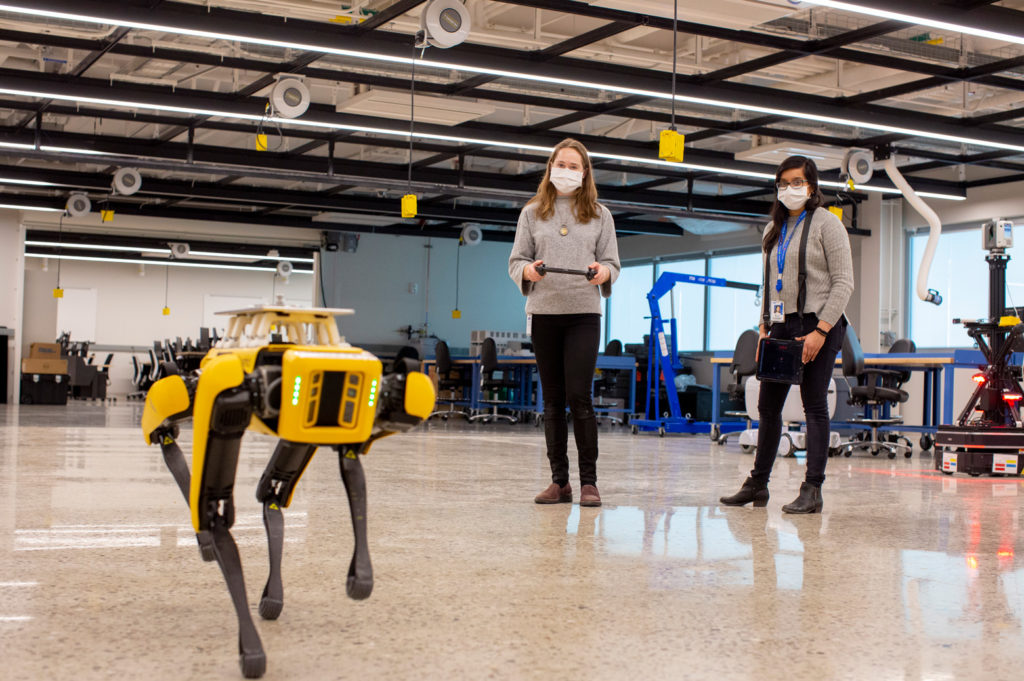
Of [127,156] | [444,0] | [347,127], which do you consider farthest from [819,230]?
[127,156]

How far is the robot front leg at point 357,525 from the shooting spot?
1.52 meters

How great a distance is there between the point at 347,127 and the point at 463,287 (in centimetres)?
879

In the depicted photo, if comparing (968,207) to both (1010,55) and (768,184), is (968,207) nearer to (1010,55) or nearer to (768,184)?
(768,184)

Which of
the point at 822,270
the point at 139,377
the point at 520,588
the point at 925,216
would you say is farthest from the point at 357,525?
the point at 139,377

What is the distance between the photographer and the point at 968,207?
43.6 ft

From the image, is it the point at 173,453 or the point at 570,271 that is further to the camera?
the point at 570,271

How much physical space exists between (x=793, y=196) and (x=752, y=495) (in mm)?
1062

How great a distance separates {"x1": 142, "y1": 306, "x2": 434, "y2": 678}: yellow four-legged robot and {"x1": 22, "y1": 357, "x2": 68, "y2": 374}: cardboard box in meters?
15.1

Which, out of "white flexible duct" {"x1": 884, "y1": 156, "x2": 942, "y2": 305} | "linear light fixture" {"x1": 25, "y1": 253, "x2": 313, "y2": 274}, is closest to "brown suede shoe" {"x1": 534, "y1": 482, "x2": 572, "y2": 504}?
"white flexible duct" {"x1": 884, "y1": 156, "x2": 942, "y2": 305}

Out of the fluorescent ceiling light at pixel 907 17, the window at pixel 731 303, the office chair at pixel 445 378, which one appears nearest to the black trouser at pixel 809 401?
the fluorescent ceiling light at pixel 907 17

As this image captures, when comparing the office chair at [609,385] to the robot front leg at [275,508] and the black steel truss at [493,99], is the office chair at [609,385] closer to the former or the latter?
the black steel truss at [493,99]

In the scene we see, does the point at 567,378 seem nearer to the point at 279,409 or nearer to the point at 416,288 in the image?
the point at 279,409

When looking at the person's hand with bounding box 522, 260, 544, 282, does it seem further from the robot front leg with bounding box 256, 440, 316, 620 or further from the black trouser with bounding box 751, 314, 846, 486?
the robot front leg with bounding box 256, 440, 316, 620

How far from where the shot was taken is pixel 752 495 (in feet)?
12.0
